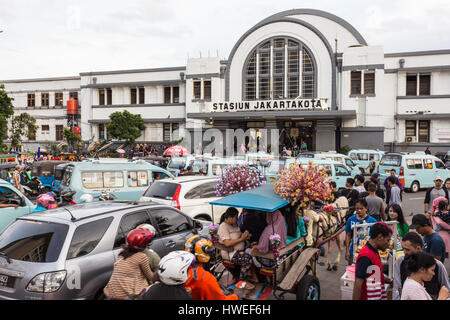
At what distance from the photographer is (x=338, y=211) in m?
8.38

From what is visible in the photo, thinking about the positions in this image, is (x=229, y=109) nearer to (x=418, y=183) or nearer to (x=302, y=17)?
(x=302, y=17)

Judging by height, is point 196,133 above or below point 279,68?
below

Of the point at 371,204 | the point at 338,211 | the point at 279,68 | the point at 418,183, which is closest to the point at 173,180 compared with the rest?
the point at 338,211

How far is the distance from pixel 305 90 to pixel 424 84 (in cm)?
1017

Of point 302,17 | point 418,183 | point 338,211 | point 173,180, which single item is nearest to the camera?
point 338,211

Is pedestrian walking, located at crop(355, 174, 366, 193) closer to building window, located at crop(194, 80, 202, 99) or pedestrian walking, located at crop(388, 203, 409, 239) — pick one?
pedestrian walking, located at crop(388, 203, 409, 239)

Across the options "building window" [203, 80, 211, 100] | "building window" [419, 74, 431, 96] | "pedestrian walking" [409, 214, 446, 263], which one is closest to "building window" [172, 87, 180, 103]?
"building window" [203, 80, 211, 100]

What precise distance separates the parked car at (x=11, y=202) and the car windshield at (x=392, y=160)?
53.1ft

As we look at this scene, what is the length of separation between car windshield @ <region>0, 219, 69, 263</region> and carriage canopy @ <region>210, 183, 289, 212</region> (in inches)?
89.6

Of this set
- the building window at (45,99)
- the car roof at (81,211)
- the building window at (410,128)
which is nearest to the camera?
the car roof at (81,211)

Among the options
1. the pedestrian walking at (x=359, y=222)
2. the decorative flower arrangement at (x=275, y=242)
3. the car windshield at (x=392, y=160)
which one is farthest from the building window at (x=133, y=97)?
the decorative flower arrangement at (x=275, y=242)

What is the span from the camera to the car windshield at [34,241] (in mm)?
4684

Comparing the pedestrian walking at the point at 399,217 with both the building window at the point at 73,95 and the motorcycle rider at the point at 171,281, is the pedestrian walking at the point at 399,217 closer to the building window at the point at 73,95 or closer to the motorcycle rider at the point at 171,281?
the motorcycle rider at the point at 171,281

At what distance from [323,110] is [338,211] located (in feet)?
77.4
